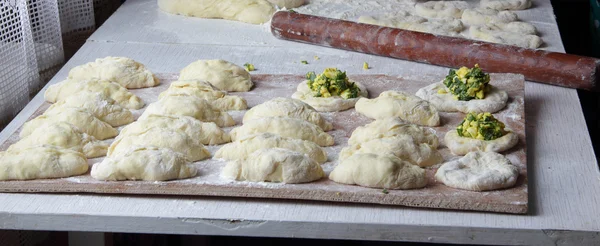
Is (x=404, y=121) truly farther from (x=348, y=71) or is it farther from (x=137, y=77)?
(x=137, y=77)

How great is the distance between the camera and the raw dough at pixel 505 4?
4449 millimetres

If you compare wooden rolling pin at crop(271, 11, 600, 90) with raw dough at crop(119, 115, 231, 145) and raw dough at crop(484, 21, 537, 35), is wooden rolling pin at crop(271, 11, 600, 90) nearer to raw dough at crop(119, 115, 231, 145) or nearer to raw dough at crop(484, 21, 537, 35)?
raw dough at crop(484, 21, 537, 35)

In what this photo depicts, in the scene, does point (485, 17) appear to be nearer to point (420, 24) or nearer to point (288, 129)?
point (420, 24)

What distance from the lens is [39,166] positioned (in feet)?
7.63

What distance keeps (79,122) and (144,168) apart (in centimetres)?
47

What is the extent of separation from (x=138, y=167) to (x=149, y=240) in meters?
1.82

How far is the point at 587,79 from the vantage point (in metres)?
3.21

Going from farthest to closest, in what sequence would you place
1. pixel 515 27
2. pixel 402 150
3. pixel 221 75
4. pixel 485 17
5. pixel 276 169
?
pixel 485 17 → pixel 515 27 → pixel 221 75 → pixel 402 150 → pixel 276 169

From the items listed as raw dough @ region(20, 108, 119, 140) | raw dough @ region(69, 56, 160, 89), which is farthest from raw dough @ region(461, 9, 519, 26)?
raw dough @ region(20, 108, 119, 140)

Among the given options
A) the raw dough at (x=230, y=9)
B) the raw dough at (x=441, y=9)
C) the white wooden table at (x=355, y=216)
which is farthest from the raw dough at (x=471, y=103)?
the raw dough at (x=230, y=9)

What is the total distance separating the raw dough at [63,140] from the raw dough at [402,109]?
97 centimetres

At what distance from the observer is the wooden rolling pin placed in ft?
10.7

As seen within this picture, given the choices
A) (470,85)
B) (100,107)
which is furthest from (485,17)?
(100,107)

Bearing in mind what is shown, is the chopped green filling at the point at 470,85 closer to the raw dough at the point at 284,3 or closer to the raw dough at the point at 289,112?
the raw dough at the point at 289,112
